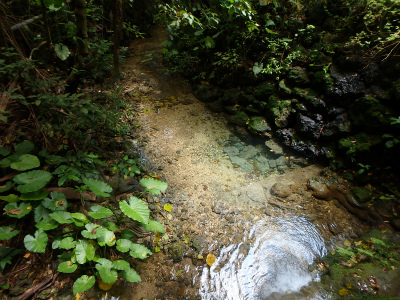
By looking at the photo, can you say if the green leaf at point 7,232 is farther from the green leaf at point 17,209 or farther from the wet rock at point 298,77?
the wet rock at point 298,77

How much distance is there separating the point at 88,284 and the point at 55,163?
150cm

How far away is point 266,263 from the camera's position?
113 inches

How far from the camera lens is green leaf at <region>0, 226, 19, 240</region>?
6.62ft

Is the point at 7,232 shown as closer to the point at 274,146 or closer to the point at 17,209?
the point at 17,209

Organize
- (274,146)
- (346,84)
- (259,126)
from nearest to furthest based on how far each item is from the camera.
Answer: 1. (346,84)
2. (274,146)
3. (259,126)

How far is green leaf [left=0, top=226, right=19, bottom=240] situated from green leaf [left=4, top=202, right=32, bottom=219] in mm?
149

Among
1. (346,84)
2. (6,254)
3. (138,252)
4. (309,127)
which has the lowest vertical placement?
(6,254)

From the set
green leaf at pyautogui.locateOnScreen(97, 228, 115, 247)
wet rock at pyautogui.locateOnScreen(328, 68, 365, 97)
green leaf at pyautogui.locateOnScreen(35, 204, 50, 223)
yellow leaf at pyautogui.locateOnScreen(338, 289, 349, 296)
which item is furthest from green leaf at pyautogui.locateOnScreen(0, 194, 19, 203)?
wet rock at pyautogui.locateOnScreen(328, 68, 365, 97)

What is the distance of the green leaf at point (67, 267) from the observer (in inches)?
79.7

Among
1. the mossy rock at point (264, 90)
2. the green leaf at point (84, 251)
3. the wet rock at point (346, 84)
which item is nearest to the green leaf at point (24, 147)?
the green leaf at point (84, 251)

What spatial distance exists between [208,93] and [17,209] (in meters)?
4.88

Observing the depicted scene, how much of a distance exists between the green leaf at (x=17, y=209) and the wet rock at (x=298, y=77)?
5.58 meters

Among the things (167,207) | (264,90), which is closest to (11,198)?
(167,207)

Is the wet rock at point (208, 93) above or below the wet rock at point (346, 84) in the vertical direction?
below
